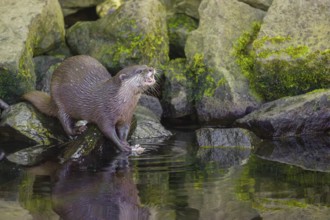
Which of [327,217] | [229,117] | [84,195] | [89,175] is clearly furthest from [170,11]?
[327,217]

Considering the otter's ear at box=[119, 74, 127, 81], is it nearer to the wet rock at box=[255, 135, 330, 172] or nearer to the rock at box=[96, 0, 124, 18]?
the wet rock at box=[255, 135, 330, 172]

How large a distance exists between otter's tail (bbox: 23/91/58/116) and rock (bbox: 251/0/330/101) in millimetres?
2407

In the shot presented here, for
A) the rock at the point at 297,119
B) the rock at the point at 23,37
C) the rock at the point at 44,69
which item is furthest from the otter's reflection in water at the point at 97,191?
the rock at the point at 44,69

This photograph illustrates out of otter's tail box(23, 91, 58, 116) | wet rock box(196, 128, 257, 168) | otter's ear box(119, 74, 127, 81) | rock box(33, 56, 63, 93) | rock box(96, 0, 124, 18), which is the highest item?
rock box(96, 0, 124, 18)

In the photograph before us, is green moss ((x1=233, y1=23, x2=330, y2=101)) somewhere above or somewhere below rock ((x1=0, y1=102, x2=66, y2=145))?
above

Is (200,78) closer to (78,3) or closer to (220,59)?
(220,59)

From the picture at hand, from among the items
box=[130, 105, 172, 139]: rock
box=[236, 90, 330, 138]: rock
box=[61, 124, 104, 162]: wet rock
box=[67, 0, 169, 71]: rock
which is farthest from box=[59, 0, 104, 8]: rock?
box=[236, 90, 330, 138]: rock

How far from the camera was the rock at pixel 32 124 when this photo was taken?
7332mm

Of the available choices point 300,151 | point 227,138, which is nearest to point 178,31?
point 227,138

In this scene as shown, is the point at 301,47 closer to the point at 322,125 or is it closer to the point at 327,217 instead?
the point at 322,125

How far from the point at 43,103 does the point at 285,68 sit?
2772 millimetres

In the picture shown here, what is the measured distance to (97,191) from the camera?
5227 millimetres

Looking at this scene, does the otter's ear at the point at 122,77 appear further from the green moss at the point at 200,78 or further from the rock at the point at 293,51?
the rock at the point at 293,51

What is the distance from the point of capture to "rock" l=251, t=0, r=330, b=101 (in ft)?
26.2
